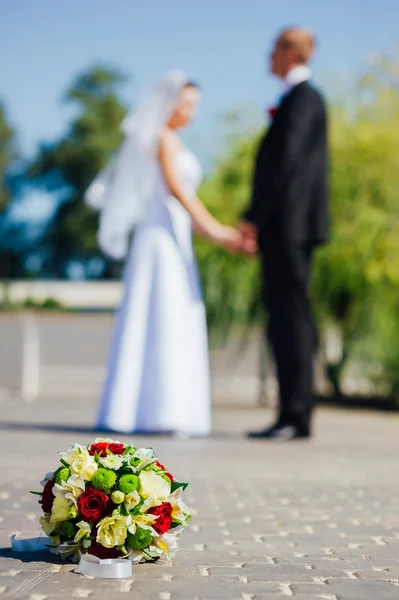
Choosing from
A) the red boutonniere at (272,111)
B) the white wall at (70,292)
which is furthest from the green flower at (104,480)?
the white wall at (70,292)

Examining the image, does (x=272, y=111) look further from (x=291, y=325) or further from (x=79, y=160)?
(x=79, y=160)

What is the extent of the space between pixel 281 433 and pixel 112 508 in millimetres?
4832

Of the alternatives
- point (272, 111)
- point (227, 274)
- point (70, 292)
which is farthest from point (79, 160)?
point (272, 111)

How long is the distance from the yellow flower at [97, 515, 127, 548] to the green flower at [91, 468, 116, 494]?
10 centimetres

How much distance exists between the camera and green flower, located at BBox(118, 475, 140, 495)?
3.45m

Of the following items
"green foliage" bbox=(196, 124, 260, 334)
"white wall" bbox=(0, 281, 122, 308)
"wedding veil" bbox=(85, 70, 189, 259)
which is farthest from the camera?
"white wall" bbox=(0, 281, 122, 308)

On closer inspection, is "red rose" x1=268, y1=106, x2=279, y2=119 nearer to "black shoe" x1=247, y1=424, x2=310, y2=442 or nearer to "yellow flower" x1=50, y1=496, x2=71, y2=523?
"black shoe" x1=247, y1=424, x2=310, y2=442

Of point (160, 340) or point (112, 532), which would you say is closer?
point (112, 532)

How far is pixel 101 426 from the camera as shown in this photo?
865 cm

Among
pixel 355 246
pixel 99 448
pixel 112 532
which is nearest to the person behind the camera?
pixel 112 532

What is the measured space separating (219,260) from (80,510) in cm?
989

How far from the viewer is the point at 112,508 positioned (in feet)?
11.5

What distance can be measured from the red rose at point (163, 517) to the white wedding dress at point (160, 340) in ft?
16.5

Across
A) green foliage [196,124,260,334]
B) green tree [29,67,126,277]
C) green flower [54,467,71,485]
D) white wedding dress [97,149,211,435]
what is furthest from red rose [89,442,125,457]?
green tree [29,67,126,277]
